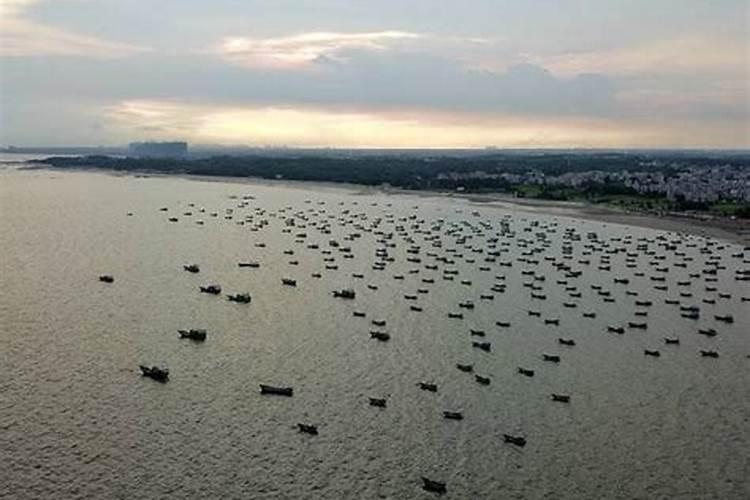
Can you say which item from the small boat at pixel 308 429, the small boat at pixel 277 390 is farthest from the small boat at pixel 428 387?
the small boat at pixel 308 429

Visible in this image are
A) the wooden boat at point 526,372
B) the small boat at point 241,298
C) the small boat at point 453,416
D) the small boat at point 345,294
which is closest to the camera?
the small boat at point 453,416

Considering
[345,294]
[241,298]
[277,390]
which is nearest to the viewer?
[277,390]

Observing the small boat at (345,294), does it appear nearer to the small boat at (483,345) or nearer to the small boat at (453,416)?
the small boat at (483,345)

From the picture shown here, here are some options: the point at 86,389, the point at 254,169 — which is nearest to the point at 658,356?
the point at 86,389

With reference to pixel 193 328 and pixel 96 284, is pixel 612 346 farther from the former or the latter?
pixel 96 284

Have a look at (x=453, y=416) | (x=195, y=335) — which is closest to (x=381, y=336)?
(x=195, y=335)

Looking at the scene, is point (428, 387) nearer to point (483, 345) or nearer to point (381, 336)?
point (483, 345)
